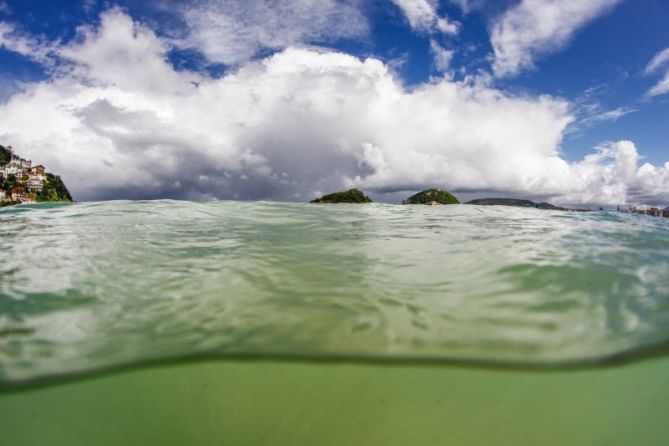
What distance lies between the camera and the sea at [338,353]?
8.68 feet

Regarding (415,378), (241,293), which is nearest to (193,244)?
(241,293)

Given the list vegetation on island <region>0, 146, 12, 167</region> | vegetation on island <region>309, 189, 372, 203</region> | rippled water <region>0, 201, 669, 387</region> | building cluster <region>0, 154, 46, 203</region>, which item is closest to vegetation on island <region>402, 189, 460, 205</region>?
vegetation on island <region>309, 189, 372, 203</region>

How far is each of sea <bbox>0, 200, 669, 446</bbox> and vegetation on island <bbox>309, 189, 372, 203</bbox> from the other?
238ft

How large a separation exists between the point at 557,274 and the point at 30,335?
6.20 metres

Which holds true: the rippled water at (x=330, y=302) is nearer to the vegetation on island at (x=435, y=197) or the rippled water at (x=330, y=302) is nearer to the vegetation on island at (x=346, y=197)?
the vegetation on island at (x=346, y=197)

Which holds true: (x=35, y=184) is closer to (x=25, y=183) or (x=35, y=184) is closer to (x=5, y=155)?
(x=25, y=183)

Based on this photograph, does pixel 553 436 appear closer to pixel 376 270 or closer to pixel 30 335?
pixel 376 270

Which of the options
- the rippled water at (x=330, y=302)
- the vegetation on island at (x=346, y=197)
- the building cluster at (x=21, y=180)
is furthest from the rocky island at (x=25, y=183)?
the rippled water at (x=330, y=302)

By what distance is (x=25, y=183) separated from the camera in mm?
95875

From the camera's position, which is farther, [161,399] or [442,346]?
[442,346]

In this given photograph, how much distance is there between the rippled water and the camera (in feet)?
10.6

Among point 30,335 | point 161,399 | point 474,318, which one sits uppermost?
point 474,318

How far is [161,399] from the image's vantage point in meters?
2.97

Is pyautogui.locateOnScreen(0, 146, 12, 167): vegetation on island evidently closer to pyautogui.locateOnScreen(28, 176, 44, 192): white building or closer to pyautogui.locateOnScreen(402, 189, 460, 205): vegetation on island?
pyautogui.locateOnScreen(28, 176, 44, 192): white building
